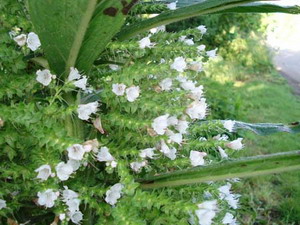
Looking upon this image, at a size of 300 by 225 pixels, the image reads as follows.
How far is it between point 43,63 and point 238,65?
5574 mm

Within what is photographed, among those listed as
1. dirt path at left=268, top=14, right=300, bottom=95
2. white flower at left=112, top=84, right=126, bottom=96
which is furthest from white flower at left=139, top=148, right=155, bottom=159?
dirt path at left=268, top=14, right=300, bottom=95

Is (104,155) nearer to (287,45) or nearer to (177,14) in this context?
(177,14)

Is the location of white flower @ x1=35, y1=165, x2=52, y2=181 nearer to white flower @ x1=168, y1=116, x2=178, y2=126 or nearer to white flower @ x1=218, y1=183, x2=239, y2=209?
white flower @ x1=168, y1=116, x2=178, y2=126

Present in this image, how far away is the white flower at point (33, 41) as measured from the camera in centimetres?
71

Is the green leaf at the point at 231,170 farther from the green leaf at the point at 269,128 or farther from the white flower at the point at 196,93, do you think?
the green leaf at the point at 269,128

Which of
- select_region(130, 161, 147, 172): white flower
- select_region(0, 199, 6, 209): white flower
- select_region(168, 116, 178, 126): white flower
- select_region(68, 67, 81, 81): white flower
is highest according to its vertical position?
select_region(68, 67, 81, 81): white flower

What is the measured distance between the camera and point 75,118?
2.52ft

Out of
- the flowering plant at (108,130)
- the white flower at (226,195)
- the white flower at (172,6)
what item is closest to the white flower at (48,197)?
the flowering plant at (108,130)

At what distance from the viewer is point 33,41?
72 cm

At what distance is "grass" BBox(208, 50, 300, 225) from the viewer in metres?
2.50

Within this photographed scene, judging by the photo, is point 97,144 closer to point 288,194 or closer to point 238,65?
point 288,194

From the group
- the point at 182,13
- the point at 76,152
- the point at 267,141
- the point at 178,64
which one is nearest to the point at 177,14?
the point at 182,13

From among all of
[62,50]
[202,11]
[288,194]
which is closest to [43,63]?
[62,50]

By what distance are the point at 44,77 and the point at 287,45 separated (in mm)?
8662
